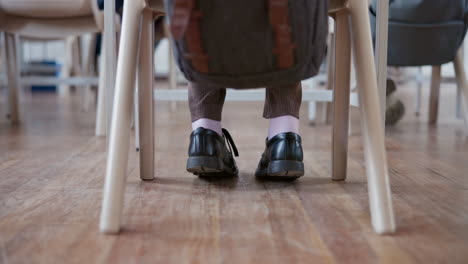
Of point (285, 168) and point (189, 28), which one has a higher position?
point (189, 28)

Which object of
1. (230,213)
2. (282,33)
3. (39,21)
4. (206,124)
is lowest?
(230,213)

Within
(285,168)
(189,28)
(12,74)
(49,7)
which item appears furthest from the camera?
(12,74)

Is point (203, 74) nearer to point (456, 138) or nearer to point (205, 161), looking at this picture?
point (205, 161)

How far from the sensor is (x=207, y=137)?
854 mm

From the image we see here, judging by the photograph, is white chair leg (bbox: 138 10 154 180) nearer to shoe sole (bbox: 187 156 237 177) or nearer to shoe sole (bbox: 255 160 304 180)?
shoe sole (bbox: 187 156 237 177)

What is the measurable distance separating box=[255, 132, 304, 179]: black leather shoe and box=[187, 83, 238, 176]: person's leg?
0.29 ft

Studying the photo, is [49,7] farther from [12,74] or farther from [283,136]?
[283,136]

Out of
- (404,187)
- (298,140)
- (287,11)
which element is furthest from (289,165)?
(287,11)

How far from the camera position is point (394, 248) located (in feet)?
1.81

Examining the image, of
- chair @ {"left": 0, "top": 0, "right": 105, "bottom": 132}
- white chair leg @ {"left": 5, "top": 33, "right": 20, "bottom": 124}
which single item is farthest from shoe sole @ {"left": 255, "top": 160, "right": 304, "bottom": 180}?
white chair leg @ {"left": 5, "top": 33, "right": 20, "bottom": 124}

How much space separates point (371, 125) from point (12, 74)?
5.46 ft

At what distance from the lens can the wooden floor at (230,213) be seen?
539 millimetres

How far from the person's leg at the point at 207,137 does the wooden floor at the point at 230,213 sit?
1.4 inches

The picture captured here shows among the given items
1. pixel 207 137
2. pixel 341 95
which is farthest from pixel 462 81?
pixel 207 137
